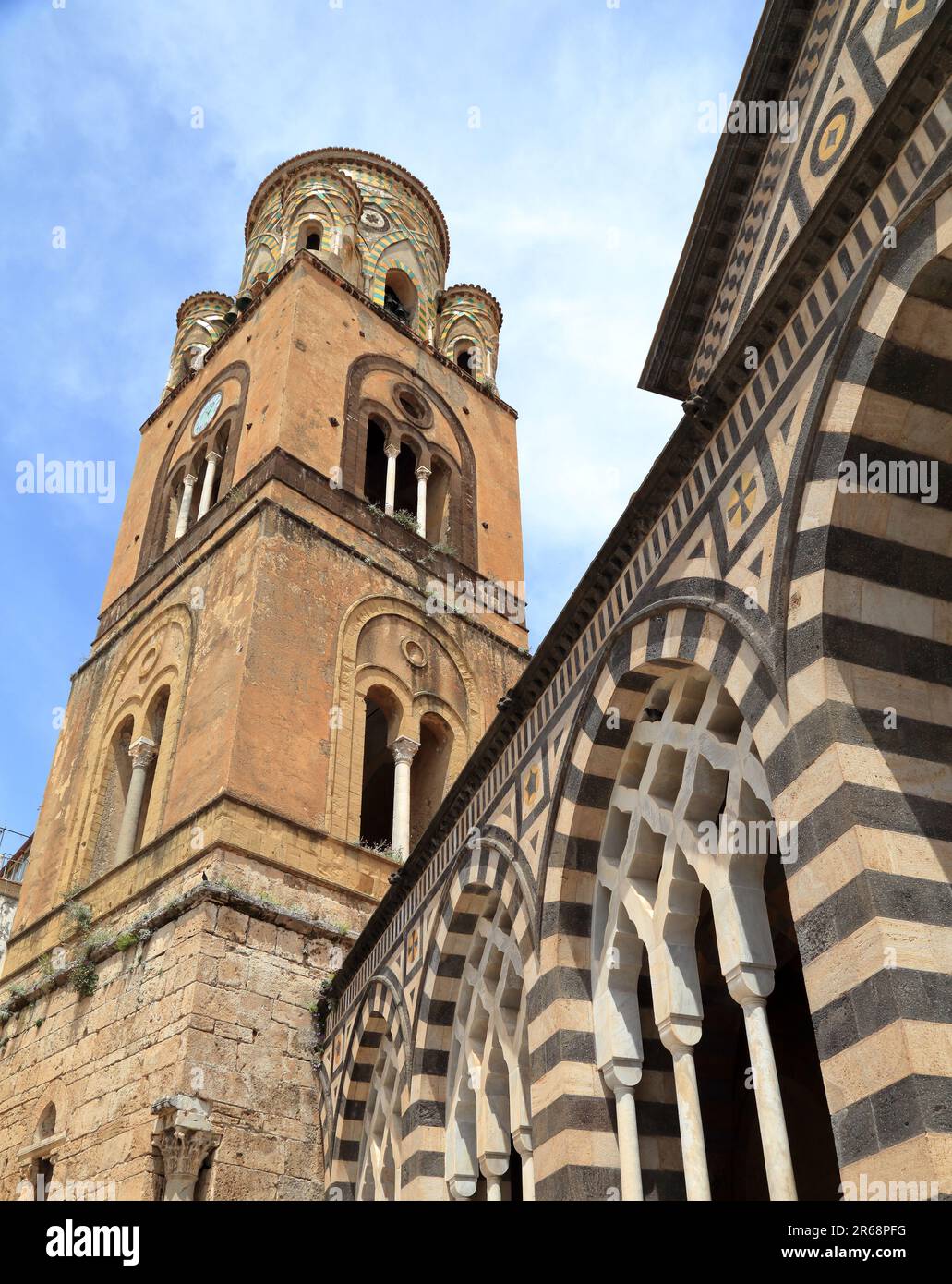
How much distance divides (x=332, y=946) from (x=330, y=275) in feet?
36.0

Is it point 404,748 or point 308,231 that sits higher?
point 308,231

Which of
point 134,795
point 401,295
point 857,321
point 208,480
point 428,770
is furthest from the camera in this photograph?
point 401,295

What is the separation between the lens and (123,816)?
14711mm

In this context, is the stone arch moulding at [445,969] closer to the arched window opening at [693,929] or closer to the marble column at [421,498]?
the arched window opening at [693,929]

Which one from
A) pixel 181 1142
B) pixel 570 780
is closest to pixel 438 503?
pixel 181 1142

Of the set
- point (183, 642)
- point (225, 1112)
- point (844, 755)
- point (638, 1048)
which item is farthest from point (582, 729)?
point (183, 642)

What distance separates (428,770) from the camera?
15.9 metres

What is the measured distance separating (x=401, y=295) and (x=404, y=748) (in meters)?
10.8

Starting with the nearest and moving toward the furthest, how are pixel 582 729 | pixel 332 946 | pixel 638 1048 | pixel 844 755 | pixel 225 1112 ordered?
1. pixel 844 755
2. pixel 638 1048
3. pixel 582 729
4. pixel 225 1112
5. pixel 332 946

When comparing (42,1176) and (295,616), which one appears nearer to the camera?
(42,1176)

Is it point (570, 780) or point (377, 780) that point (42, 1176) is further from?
point (570, 780)

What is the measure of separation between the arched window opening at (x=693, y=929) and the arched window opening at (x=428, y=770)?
778 centimetres

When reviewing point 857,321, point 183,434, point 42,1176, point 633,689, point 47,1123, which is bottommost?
point 42,1176
